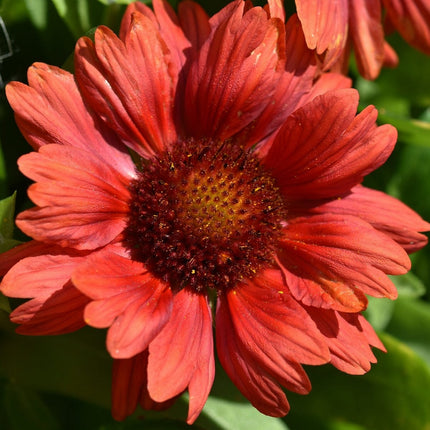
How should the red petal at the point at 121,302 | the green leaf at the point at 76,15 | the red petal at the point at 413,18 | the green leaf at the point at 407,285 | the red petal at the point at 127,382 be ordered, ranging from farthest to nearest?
1. the green leaf at the point at 407,285
2. the red petal at the point at 413,18
3. the green leaf at the point at 76,15
4. the red petal at the point at 127,382
5. the red petal at the point at 121,302

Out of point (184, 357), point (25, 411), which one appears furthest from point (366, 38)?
point (25, 411)

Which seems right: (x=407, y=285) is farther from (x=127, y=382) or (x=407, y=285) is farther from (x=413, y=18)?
(x=127, y=382)

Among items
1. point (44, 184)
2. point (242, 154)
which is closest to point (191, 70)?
point (242, 154)

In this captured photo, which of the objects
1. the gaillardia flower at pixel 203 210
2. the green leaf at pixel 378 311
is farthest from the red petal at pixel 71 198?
the green leaf at pixel 378 311

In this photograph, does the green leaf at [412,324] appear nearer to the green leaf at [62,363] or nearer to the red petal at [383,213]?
the red petal at [383,213]

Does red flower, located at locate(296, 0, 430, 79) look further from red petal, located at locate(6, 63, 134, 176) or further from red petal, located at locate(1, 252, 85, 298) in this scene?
red petal, located at locate(1, 252, 85, 298)
